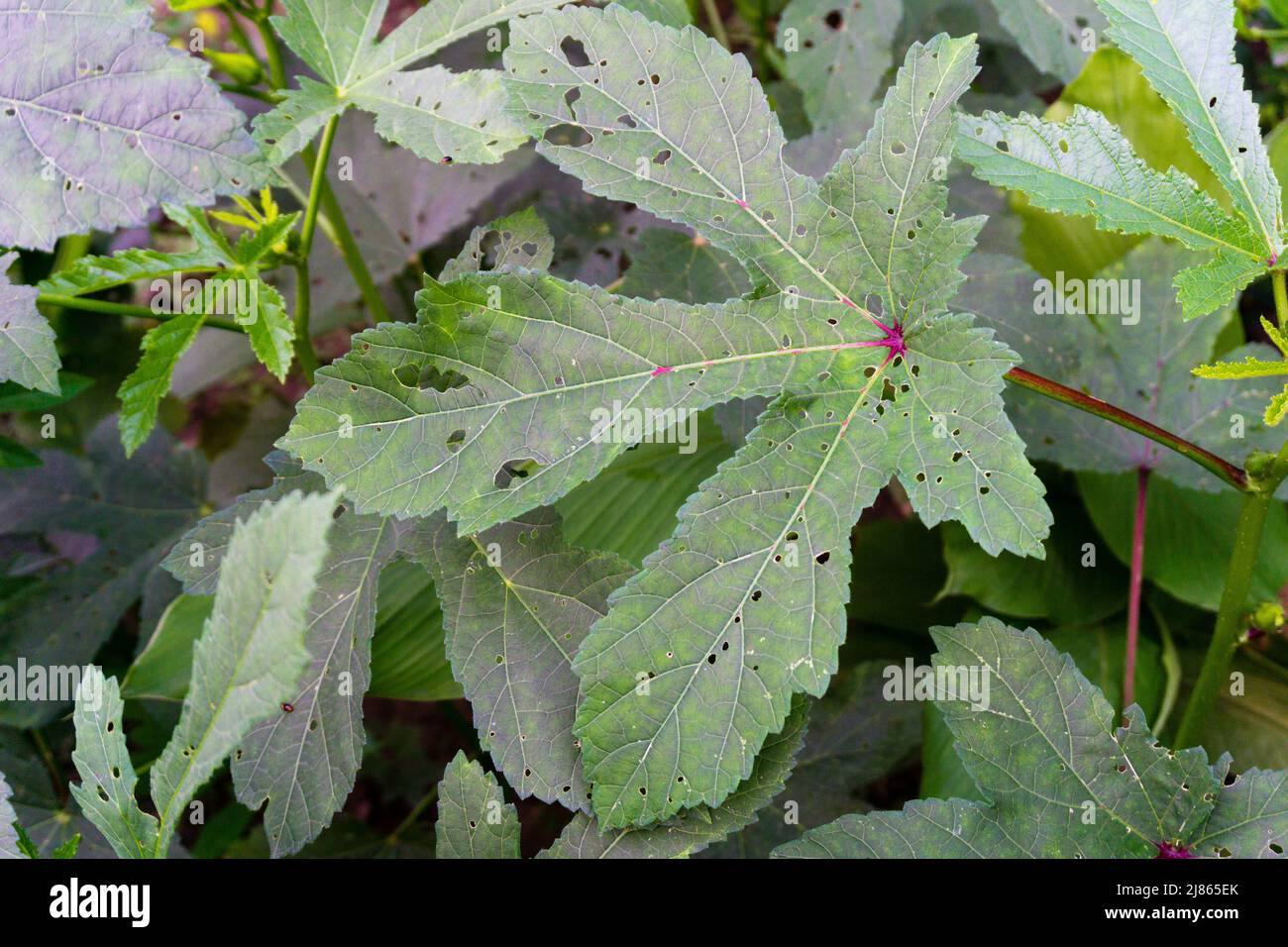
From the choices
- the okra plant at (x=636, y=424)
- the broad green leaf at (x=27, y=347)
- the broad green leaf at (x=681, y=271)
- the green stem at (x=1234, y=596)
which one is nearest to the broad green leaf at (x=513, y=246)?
the okra plant at (x=636, y=424)

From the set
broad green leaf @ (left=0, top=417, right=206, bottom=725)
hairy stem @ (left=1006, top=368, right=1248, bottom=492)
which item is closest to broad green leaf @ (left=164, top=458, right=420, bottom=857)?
broad green leaf @ (left=0, top=417, right=206, bottom=725)

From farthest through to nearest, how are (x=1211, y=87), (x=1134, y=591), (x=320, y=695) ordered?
(x=1134, y=591), (x=320, y=695), (x=1211, y=87)

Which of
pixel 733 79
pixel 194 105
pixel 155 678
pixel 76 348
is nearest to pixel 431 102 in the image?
pixel 194 105

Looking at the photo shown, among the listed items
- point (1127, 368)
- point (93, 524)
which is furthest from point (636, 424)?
point (93, 524)

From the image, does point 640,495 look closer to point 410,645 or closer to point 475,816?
point 410,645

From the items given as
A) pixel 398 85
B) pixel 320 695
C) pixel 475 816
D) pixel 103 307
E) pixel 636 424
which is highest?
pixel 398 85

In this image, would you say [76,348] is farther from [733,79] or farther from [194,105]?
[733,79]
